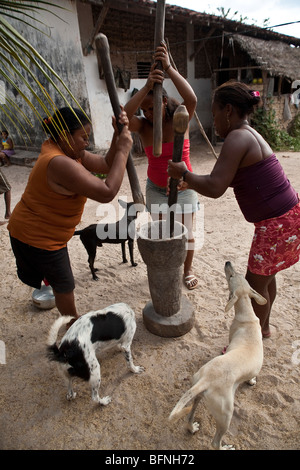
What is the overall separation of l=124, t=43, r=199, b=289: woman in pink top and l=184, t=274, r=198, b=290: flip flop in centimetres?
36

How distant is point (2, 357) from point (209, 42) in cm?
1235

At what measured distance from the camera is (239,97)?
5.70 ft

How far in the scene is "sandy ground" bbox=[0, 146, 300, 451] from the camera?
1743 millimetres

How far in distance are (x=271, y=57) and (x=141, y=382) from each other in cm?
1183

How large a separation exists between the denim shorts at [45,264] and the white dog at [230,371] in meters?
1.19

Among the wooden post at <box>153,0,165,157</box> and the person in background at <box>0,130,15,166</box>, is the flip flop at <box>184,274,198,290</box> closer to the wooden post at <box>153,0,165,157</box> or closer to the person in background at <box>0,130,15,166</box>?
the wooden post at <box>153,0,165,157</box>

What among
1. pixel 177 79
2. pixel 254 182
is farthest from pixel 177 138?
pixel 177 79

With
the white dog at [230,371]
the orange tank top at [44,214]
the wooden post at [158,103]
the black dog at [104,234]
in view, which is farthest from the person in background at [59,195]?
the white dog at [230,371]

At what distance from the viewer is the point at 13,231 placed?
2.14 metres

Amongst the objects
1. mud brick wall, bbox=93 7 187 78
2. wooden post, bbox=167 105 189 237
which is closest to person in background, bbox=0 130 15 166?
mud brick wall, bbox=93 7 187 78

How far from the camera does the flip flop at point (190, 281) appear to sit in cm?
311

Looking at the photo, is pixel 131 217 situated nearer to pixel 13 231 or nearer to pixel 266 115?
pixel 13 231

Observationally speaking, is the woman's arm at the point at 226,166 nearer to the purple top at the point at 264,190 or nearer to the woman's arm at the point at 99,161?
the purple top at the point at 264,190
